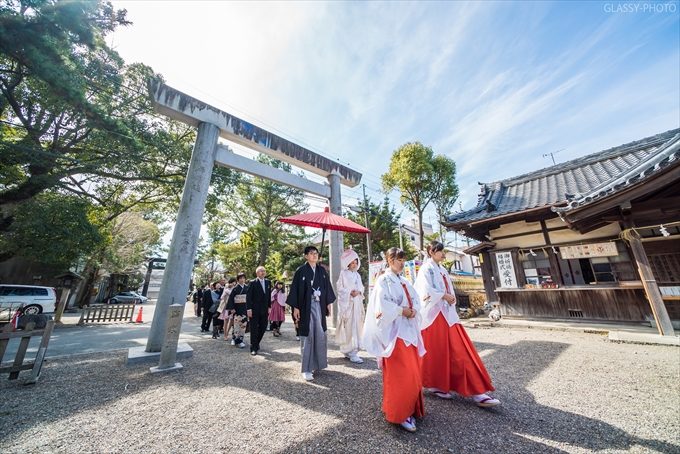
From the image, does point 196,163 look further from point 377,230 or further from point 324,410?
point 377,230

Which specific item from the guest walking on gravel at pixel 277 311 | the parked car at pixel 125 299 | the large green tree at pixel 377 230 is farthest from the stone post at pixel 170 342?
the parked car at pixel 125 299

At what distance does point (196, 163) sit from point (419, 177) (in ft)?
47.3

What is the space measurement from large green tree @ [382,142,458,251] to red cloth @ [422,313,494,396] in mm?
14815

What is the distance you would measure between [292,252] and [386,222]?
25.8ft

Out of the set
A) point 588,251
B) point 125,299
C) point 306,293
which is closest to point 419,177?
point 588,251

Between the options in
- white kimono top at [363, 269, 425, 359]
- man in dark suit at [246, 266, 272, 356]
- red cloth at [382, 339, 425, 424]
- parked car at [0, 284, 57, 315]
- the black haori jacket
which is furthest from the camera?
parked car at [0, 284, 57, 315]

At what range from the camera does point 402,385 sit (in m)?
2.50

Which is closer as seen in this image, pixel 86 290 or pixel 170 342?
pixel 170 342

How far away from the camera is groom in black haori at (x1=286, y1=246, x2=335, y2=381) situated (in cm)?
405

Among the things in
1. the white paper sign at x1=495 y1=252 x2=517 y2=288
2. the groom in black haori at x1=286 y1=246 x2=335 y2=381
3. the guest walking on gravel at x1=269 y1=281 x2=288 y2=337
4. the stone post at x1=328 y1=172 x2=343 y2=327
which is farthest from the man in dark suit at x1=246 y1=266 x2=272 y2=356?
the white paper sign at x1=495 y1=252 x2=517 y2=288

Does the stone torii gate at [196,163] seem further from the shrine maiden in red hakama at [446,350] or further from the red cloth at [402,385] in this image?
the shrine maiden in red hakama at [446,350]

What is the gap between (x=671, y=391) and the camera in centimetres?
323

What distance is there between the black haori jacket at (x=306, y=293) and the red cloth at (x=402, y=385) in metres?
1.78

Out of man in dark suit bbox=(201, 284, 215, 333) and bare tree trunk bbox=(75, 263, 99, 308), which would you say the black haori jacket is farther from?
bare tree trunk bbox=(75, 263, 99, 308)
